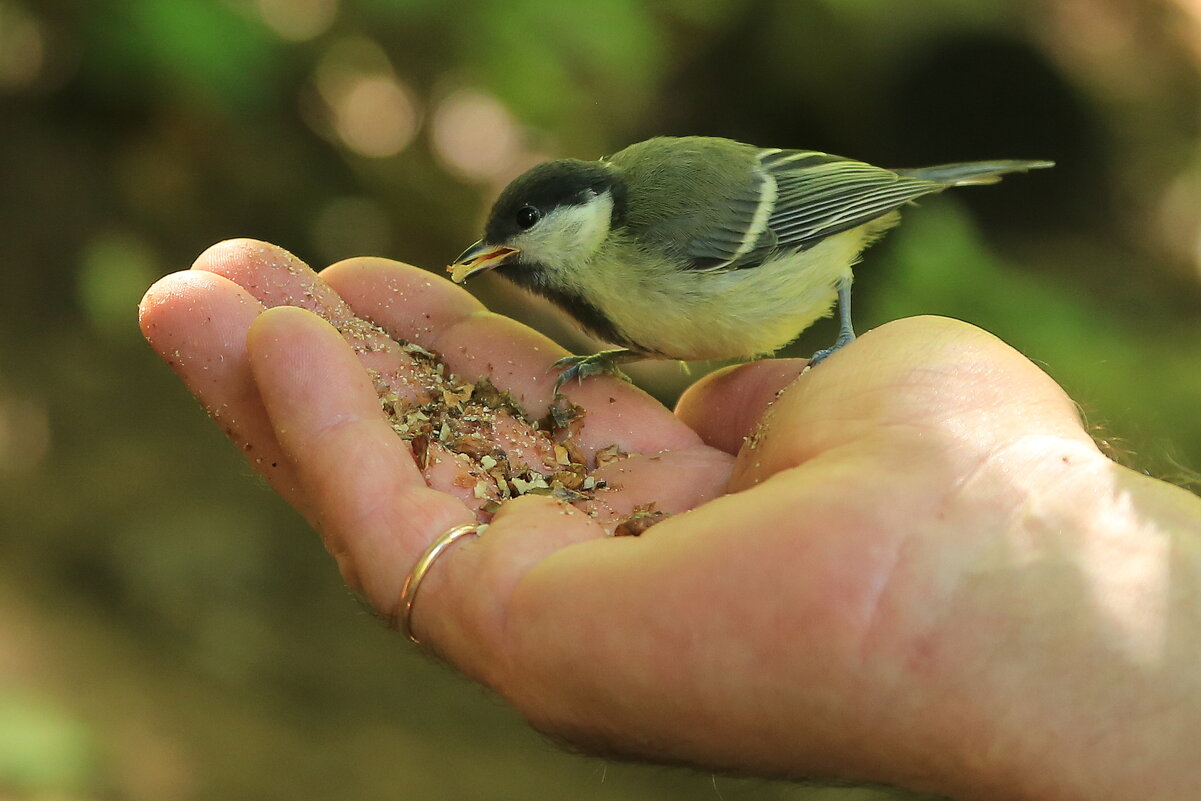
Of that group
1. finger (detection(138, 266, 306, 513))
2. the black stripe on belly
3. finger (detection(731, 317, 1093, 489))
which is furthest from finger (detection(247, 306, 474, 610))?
the black stripe on belly

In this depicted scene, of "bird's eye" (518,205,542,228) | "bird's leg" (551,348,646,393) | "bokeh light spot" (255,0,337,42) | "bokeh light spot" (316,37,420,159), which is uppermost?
"bokeh light spot" (255,0,337,42)

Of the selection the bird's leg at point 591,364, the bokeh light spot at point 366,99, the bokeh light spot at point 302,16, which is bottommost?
the bird's leg at point 591,364

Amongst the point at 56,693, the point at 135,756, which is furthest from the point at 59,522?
the point at 135,756

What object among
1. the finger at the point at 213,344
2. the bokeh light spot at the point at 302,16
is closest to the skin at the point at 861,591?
the finger at the point at 213,344

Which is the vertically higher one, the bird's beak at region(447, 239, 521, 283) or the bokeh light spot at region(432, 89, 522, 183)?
the bokeh light spot at region(432, 89, 522, 183)

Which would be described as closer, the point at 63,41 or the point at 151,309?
the point at 151,309

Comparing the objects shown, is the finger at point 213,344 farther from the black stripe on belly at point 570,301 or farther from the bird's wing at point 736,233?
the bird's wing at point 736,233

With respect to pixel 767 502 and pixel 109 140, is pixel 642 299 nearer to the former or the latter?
pixel 767 502

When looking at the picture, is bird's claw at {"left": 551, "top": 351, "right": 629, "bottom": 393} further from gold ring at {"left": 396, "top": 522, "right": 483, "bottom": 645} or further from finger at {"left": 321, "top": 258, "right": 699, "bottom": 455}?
gold ring at {"left": 396, "top": 522, "right": 483, "bottom": 645}
